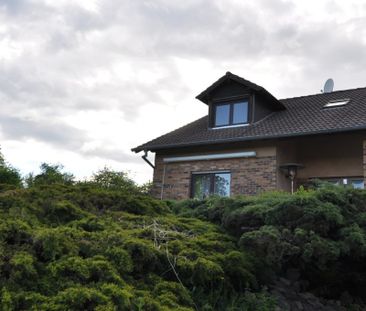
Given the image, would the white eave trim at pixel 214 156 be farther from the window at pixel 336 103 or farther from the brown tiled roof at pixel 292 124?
the window at pixel 336 103

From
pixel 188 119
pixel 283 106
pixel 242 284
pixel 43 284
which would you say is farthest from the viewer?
pixel 188 119

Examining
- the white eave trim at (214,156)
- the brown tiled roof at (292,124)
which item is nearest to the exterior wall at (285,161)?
the white eave trim at (214,156)

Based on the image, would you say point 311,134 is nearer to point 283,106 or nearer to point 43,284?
point 283,106

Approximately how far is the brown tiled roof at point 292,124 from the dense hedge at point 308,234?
6.04 metres

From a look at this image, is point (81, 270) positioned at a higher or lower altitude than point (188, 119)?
lower

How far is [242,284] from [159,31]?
7.48 meters

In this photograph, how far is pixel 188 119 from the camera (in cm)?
1747

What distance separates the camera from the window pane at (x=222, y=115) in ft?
48.3

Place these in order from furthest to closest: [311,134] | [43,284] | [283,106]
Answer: [283,106] < [311,134] < [43,284]

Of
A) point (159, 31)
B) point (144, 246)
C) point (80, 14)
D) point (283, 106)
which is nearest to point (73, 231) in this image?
point (144, 246)

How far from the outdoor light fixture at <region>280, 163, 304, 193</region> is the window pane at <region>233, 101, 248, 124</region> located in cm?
237

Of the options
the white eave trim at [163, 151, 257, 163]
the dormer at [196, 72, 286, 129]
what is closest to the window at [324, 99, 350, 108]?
the dormer at [196, 72, 286, 129]

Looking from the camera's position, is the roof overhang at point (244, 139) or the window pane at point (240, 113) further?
the window pane at point (240, 113)

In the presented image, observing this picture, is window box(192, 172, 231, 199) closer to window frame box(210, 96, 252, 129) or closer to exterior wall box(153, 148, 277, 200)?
exterior wall box(153, 148, 277, 200)
